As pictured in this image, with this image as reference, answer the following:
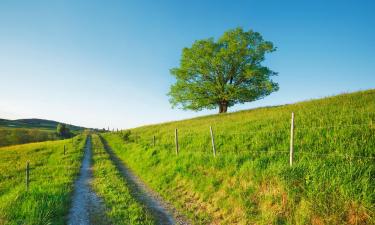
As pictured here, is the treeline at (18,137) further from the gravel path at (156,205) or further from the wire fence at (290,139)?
the wire fence at (290,139)

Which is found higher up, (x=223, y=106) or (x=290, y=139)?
(x=223, y=106)

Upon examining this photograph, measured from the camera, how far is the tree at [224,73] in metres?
32.2

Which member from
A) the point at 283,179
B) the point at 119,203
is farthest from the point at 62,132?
the point at 283,179

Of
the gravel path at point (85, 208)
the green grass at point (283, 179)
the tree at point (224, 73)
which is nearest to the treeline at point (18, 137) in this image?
→ the tree at point (224, 73)

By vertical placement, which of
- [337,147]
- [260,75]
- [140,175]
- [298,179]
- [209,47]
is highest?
[209,47]

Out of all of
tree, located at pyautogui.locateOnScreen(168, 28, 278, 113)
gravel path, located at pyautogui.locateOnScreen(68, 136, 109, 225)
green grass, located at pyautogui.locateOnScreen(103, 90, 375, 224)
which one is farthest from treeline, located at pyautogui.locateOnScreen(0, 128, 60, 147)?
green grass, located at pyautogui.locateOnScreen(103, 90, 375, 224)

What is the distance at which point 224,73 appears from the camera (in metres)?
33.4

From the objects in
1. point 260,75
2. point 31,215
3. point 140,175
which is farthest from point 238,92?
point 31,215

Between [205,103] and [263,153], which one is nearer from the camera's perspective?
[263,153]

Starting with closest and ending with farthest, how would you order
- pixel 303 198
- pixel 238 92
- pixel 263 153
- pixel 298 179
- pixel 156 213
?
pixel 303 198, pixel 298 179, pixel 156 213, pixel 263 153, pixel 238 92

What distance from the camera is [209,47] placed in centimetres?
3400

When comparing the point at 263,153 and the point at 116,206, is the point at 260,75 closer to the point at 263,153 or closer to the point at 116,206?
the point at 263,153

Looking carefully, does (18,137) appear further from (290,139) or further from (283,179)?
(283,179)

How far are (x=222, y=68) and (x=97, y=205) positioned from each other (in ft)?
90.8
